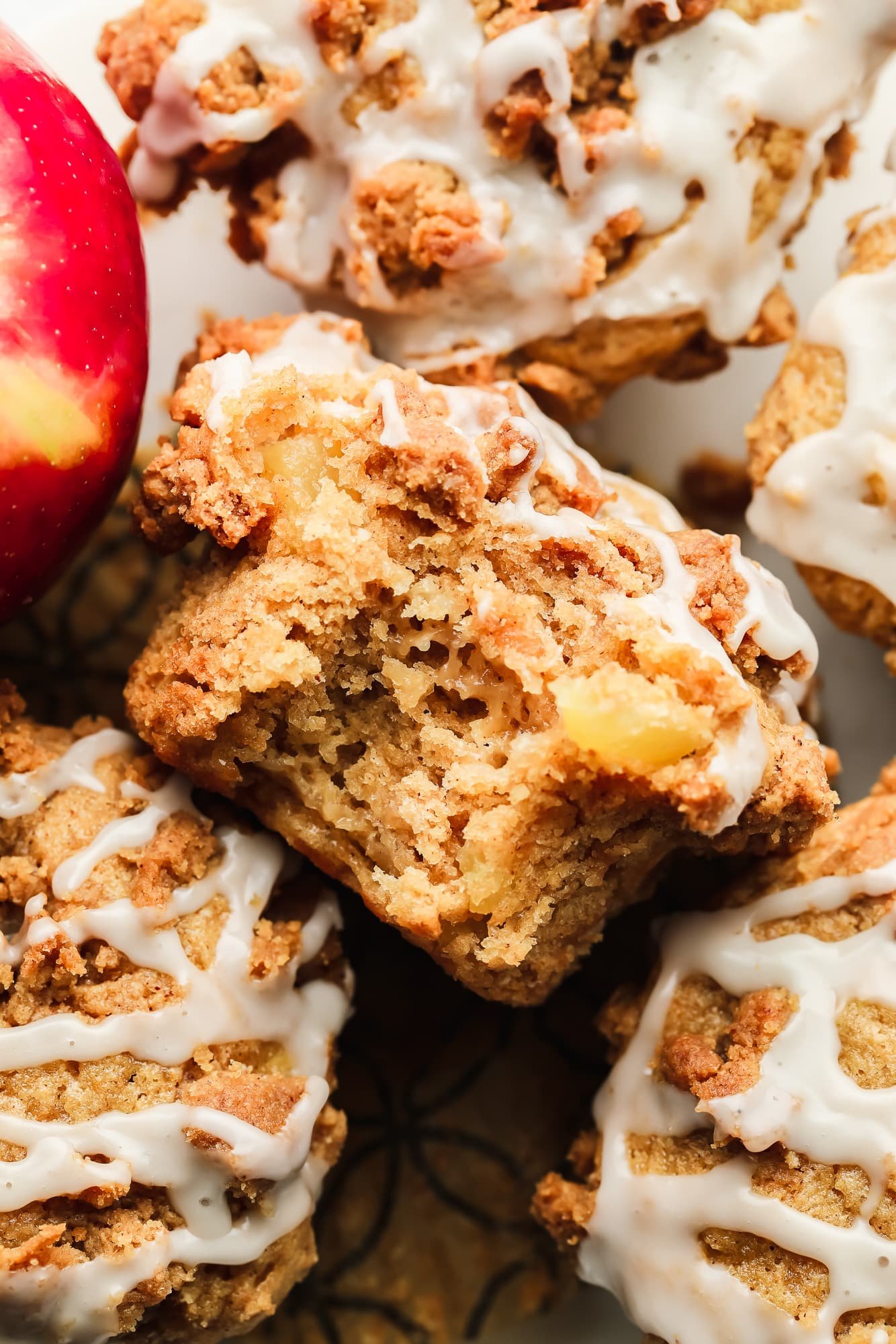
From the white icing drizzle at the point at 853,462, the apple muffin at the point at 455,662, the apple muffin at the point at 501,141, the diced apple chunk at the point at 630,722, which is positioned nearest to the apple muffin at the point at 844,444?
the white icing drizzle at the point at 853,462

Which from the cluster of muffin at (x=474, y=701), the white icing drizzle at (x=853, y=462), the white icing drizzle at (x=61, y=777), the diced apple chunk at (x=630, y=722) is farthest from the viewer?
the white icing drizzle at (x=853, y=462)

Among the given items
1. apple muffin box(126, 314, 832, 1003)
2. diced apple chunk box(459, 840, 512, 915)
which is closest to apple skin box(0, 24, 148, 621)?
apple muffin box(126, 314, 832, 1003)

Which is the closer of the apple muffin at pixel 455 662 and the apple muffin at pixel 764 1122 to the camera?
the apple muffin at pixel 455 662

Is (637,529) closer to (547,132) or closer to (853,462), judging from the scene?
(853,462)

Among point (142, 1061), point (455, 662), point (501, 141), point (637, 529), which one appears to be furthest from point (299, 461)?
point (142, 1061)

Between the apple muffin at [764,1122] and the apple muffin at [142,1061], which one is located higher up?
the apple muffin at [142,1061]

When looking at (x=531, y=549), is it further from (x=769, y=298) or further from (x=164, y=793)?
(x=769, y=298)

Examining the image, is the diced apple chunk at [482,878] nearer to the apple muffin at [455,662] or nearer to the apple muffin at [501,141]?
the apple muffin at [455,662]
